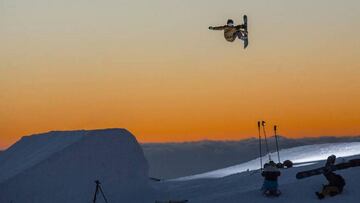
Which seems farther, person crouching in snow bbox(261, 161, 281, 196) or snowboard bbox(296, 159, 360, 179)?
person crouching in snow bbox(261, 161, 281, 196)

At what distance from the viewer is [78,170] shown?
102 ft

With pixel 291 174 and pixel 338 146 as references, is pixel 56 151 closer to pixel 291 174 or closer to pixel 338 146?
pixel 291 174

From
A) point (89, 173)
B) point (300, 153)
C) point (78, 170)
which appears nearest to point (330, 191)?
point (89, 173)

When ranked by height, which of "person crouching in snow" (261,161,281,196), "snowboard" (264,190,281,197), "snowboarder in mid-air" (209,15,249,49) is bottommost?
"snowboard" (264,190,281,197)

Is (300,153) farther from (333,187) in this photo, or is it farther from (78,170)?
(333,187)

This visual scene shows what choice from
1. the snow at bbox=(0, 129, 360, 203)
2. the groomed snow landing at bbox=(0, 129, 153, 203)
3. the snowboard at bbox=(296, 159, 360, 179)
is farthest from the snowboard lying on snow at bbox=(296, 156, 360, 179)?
the groomed snow landing at bbox=(0, 129, 153, 203)

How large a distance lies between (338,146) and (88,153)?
22.1 m

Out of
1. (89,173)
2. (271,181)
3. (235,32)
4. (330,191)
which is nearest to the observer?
(235,32)

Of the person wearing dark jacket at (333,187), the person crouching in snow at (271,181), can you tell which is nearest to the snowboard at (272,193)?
the person crouching in snow at (271,181)

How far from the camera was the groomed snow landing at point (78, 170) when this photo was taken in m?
30.4

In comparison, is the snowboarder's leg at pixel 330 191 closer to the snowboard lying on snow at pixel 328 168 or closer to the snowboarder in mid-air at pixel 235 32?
the snowboard lying on snow at pixel 328 168

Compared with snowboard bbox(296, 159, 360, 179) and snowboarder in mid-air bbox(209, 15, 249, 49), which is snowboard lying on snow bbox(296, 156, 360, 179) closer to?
snowboard bbox(296, 159, 360, 179)

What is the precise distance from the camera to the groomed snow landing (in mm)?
30422

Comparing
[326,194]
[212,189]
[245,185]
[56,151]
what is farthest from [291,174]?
[56,151]
